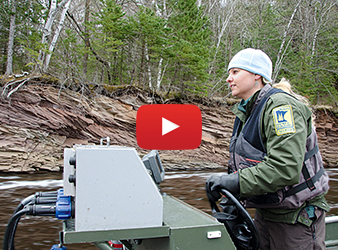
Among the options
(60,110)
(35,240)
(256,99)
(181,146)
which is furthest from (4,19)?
(256,99)

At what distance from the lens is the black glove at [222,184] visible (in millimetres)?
1985

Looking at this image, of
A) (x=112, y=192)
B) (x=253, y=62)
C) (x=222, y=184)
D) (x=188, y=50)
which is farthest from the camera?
(x=188, y=50)

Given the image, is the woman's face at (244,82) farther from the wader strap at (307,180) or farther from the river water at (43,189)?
the river water at (43,189)

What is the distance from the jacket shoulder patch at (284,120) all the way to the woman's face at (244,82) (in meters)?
0.41

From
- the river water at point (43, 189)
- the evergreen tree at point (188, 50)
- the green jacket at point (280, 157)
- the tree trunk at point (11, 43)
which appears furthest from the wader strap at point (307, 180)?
the tree trunk at point (11, 43)

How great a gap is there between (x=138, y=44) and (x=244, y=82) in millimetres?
16571

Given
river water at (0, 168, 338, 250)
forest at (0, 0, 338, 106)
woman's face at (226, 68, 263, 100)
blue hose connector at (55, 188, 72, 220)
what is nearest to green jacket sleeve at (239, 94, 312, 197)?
woman's face at (226, 68, 263, 100)

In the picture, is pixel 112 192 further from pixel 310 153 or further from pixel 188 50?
pixel 188 50

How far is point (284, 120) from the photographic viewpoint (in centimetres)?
190

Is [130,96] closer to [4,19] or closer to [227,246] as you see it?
[4,19]

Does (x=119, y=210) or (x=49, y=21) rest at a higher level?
(x=49, y=21)

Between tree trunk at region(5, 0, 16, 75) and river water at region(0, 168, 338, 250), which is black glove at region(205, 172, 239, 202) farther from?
tree trunk at region(5, 0, 16, 75)

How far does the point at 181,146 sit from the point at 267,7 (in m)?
17.6

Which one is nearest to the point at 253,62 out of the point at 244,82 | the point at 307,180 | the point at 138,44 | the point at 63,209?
the point at 244,82
